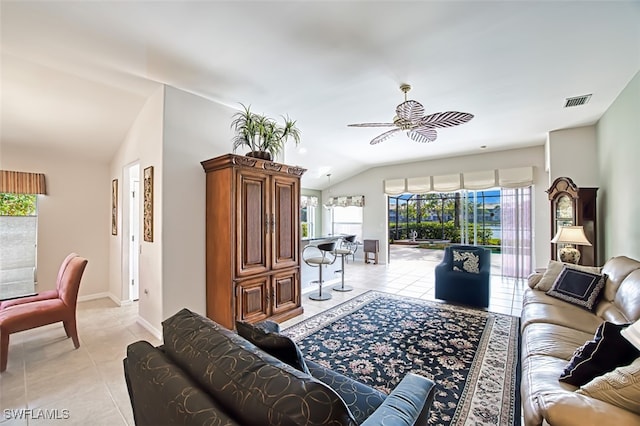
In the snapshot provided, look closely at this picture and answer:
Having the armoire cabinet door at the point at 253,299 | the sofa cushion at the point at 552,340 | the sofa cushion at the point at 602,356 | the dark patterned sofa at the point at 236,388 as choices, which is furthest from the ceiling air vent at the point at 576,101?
the armoire cabinet door at the point at 253,299

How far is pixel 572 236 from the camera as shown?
3.80 meters

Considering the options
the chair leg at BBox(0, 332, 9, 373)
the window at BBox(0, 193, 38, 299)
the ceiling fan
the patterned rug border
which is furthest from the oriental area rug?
the window at BBox(0, 193, 38, 299)

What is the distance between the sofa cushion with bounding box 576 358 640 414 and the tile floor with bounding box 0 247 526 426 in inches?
106

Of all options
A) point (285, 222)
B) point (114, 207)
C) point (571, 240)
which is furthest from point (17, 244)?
point (571, 240)

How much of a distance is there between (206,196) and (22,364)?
230cm

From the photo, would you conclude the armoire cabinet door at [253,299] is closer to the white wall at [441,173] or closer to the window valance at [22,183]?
the window valance at [22,183]

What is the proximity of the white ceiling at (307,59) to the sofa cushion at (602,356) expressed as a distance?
2217 mm

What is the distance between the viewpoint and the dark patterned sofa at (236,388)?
80 cm

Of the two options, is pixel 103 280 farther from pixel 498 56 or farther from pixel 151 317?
pixel 498 56

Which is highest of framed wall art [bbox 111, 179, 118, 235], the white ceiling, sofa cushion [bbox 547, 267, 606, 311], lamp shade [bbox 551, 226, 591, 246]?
the white ceiling

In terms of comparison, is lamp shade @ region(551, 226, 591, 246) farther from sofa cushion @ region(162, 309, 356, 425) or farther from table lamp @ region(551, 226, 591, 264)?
sofa cushion @ region(162, 309, 356, 425)

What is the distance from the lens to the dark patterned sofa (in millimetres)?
802

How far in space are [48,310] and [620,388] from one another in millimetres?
4268

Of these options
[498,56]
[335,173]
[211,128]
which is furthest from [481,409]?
[335,173]
